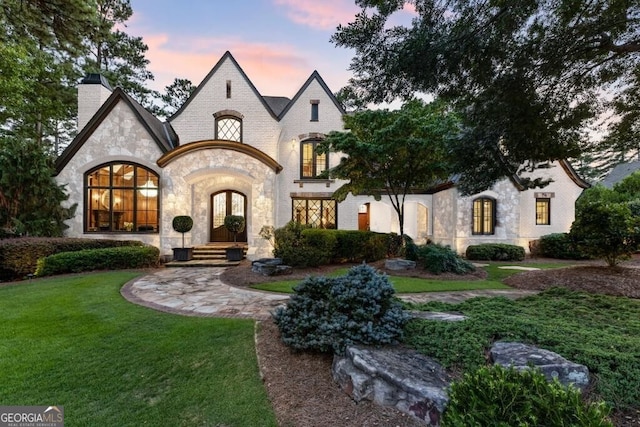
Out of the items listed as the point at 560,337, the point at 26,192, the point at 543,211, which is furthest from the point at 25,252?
the point at 543,211

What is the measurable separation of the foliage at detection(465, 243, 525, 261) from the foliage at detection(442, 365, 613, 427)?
12.2 metres

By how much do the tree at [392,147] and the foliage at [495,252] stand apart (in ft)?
15.0

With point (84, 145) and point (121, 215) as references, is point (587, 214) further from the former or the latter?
point (84, 145)

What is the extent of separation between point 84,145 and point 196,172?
4561 millimetres

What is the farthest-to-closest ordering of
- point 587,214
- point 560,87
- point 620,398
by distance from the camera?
1. point 587,214
2. point 560,87
3. point 620,398

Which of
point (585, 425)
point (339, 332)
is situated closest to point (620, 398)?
point (585, 425)

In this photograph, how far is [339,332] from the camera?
3260 millimetres

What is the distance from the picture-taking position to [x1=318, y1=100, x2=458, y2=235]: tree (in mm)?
→ 9078

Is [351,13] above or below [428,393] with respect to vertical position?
above

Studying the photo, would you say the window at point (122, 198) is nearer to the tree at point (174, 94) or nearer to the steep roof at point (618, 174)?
the tree at point (174, 94)

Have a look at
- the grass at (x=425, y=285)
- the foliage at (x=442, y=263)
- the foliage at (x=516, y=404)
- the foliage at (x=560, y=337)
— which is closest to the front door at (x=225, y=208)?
the grass at (x=425, y=285)

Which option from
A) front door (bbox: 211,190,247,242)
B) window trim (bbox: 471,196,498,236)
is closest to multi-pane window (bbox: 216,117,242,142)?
front door (bbox: 211,190,247,242)

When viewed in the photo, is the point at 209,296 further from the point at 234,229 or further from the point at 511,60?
the point at 511,60

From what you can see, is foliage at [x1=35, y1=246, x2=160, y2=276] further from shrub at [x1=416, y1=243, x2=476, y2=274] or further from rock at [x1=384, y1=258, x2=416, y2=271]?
shrub at [x1=416, y1=243, x2=476, y2=274]
